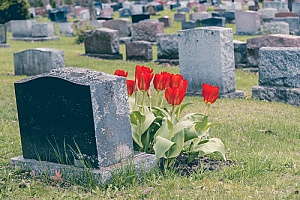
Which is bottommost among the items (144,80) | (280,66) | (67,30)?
(67,30)

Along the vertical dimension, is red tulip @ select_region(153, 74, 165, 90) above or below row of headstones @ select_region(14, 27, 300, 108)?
above

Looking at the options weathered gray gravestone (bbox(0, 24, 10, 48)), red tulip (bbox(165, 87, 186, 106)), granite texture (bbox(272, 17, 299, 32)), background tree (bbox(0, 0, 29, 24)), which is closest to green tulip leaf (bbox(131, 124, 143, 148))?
red tulip (bbox(165, 87, 186, 106))

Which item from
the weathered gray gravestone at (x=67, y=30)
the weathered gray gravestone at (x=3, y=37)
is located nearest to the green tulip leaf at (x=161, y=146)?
the weathered gray gravestone at (x=3, y=37)

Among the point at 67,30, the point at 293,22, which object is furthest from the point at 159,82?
the point at 67,30

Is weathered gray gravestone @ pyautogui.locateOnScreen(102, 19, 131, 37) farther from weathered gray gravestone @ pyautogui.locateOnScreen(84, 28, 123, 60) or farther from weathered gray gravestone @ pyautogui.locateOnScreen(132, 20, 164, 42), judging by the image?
weathered gray gravestone @ pyautogui.locateOnScreen(84, 28, 123, 60)

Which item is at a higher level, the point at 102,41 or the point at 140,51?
the point at 102,41

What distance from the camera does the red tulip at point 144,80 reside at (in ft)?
16.5

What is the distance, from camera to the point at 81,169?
462 cm

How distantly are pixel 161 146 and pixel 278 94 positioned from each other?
5220mm

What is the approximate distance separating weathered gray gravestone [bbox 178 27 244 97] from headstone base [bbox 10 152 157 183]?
5265 mm

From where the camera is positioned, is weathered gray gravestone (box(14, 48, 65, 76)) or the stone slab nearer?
the stone slab

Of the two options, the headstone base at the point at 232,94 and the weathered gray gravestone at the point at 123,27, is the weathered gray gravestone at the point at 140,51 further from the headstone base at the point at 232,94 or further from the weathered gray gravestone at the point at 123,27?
the weathered gray gravestone at the point at 123,27

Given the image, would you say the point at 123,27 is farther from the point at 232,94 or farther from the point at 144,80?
the point at 144,80

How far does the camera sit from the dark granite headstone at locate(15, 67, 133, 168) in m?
4.52
